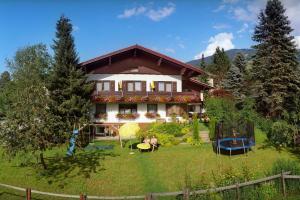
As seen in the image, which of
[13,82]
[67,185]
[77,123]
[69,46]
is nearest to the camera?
[67,185]

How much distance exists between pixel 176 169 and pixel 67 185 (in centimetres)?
583

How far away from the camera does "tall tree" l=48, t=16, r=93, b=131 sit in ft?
92.5

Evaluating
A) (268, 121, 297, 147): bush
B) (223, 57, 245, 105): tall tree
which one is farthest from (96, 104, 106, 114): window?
(223, 57, 245, 105): tall tree

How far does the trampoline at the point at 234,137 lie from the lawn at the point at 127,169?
62 cm

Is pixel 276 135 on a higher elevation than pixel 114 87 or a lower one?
lower

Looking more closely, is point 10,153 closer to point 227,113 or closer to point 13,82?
point 227,113

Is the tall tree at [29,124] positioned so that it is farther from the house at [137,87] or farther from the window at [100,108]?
the window at [100,108]

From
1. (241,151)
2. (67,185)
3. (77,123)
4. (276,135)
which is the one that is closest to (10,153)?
(67,185)

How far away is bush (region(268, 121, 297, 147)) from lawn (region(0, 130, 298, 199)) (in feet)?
2.51

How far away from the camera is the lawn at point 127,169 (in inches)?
626

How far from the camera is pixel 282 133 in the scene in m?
21.5

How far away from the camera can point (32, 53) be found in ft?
185

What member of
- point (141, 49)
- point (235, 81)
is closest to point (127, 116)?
point (141, 49)

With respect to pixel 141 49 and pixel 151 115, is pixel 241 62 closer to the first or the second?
pixel 141 49
